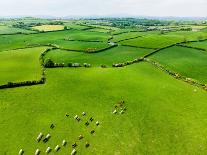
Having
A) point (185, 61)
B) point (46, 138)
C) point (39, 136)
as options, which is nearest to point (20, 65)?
point (39, 136)

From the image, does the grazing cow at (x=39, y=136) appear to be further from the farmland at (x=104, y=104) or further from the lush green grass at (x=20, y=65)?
the lush green grass at (x=20, y=65)

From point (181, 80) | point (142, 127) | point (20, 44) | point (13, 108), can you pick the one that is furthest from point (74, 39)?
point (142, 127)

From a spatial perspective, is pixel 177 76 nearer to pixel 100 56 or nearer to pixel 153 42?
pixel 100 56

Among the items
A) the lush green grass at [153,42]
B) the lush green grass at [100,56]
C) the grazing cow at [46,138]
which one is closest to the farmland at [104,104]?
the grazing cow at [46,138]

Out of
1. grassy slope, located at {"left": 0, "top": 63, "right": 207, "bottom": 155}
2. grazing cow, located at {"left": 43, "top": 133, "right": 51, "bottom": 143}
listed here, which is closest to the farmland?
grassy slope, located at {"left": 0, "top": 63, "right": 207, "bottom": 155}

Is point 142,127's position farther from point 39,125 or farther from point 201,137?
point 39,125

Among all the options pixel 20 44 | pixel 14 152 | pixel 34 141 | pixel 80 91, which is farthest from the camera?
pixel 20 44
